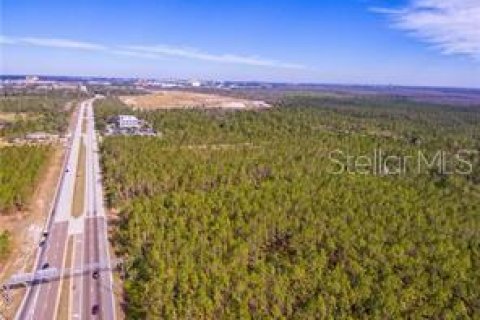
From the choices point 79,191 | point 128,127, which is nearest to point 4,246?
point 79,191

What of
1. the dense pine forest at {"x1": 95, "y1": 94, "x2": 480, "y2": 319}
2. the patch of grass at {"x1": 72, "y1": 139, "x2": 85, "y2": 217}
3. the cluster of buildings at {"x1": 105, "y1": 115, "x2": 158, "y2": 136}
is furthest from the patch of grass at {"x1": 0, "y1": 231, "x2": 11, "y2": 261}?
the cluster of buildings at {"x1": 105, "y1": 115, "x2": 158, "y2": 136}

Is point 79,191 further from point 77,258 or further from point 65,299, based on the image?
point 65,299

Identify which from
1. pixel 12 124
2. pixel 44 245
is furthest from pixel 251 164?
pixel 12 124

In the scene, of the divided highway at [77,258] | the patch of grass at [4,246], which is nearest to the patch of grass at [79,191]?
the divided highway at [77,258]

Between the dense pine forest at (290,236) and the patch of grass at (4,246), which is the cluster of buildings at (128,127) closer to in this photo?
the dense pine forest at (290,236)

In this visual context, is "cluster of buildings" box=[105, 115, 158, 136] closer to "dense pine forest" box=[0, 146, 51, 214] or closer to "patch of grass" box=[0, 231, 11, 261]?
"dense pine forest" box=[0, 146, 51, 214]

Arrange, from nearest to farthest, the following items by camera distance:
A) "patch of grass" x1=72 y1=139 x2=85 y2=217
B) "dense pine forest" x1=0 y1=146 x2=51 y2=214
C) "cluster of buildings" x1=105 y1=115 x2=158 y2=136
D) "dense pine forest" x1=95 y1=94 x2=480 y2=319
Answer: "dense pine forest" x1=95 y1=94 x2=480 y2=319 → "dense pine forest" x1=0 y1=146 x2=51 y2=214 → "patch of grass" x1=72 y1=139 x2=85 y2=217 → "cluster of buildings" x1=105 y1=115 x2=158 y2=136
